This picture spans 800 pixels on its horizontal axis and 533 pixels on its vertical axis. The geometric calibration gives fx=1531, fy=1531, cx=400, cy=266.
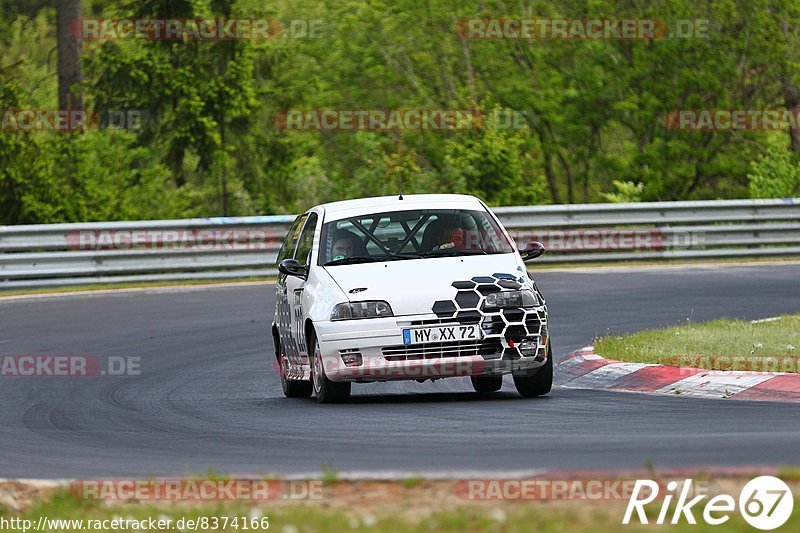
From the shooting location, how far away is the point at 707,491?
6504 millimetres

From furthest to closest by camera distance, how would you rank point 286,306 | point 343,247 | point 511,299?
1. point 286,306
2. point 343,247
3. point 511,299

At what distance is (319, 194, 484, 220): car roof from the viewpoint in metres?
13.1

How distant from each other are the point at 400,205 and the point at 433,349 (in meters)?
1.97

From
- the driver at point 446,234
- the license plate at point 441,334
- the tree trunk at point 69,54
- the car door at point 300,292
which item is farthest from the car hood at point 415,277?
the tree trunk at point 69,54

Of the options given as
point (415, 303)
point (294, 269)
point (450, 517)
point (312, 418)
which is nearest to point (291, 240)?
point (294, 269)

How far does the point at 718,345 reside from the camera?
1382 cm

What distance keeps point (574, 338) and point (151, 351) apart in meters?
4.68

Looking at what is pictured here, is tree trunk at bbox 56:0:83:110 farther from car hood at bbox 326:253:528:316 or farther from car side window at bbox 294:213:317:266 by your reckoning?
car hood at bbox 326:253:528:316

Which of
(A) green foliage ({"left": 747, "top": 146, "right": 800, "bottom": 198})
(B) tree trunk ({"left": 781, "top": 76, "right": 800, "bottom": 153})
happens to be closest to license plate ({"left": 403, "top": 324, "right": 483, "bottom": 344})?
(A) green foliage ({"left": 747, "top": 146, "right": 800, "bottom": 198})

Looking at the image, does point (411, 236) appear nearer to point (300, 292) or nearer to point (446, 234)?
point (446, 234)

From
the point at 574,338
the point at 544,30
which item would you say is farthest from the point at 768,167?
the point at 574,338

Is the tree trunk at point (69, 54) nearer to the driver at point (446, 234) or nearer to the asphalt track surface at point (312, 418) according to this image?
the asphalt track surface at point (312, 418)

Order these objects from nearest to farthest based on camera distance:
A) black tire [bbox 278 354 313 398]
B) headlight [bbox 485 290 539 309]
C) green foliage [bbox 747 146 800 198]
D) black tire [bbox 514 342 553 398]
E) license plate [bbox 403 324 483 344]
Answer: license plate [bbox 403 324 483 344] → headlight [bbox 485 290 539 309] → black tire [bbox 514 342 553 398] → black tire [bbox 278 354 313 398] → green foliage [bbox 747 146 800 198]

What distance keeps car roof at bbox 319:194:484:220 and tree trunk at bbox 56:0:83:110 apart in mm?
23181
